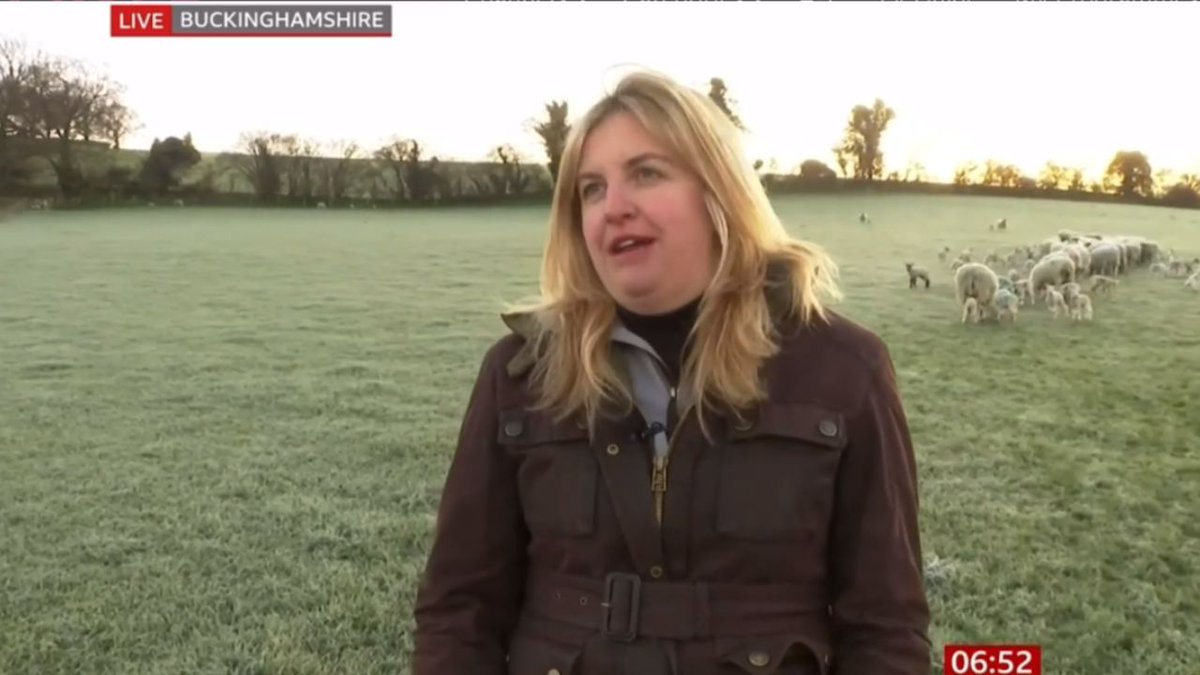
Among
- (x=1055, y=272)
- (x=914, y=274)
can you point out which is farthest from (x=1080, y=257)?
(x=914, y=274)

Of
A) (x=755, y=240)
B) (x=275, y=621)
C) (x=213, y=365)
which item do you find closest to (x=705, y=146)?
(x=755, y=240)

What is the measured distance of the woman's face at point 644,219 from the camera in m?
0.87

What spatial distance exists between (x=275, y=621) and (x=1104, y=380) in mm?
1701

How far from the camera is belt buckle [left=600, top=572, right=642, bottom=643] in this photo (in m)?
0.87

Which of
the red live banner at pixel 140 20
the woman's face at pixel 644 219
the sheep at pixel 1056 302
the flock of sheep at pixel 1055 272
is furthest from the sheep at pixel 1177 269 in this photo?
the red live banner at pixel 140 20

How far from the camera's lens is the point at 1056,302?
7.39 feet

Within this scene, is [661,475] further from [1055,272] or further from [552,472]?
[1055,272]

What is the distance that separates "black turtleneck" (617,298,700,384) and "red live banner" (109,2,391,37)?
125 cm

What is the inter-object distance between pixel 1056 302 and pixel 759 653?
1687 mm

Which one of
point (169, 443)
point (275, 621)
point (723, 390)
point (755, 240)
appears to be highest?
point (755, 240)

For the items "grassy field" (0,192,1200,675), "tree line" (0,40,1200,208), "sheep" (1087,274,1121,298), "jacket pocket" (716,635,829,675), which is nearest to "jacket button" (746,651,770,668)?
"jacket pocket" (716,635,829,675)

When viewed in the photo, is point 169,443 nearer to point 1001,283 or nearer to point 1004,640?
point 1004,640

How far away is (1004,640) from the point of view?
172 cm
